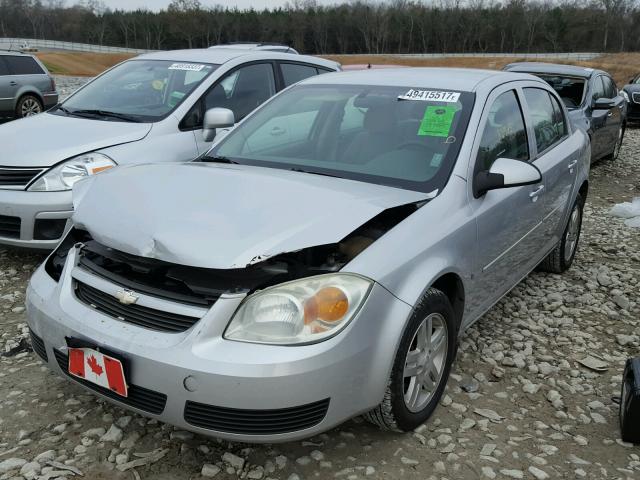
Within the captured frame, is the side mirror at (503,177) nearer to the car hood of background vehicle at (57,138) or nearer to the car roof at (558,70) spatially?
the car hood of background vehicle at (57,138)

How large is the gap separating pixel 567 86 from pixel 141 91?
6.49 meters

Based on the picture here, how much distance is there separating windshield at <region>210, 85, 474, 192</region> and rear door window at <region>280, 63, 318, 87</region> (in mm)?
2436

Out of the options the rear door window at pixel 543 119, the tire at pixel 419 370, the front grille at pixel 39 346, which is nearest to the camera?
the tire at pixel 419 370

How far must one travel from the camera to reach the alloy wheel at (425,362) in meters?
2.64

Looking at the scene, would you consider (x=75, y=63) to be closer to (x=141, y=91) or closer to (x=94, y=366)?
(x=141, y=91)

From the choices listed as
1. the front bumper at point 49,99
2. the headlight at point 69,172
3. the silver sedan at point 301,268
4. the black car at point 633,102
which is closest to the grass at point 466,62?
the black car at point 633,102

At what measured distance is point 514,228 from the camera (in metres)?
3.48

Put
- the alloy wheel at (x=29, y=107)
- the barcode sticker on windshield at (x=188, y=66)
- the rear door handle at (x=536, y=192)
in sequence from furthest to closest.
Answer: the alloy wheel at (x=29, y=107)
the barcode sticker on windshield at (x=188, y=66)
the rear door handle at (x=536, y=192)

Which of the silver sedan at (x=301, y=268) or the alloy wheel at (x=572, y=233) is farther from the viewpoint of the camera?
the alloy wheel at (x=572, y=233)

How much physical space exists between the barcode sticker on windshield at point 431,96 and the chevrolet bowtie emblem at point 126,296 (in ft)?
6.31

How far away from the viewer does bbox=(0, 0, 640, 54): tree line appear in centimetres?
8488

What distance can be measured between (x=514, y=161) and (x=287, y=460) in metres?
1.87

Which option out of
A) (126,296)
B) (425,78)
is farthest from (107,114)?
(126,296)

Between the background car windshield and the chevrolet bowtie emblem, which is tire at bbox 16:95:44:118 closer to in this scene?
the background car windshield
